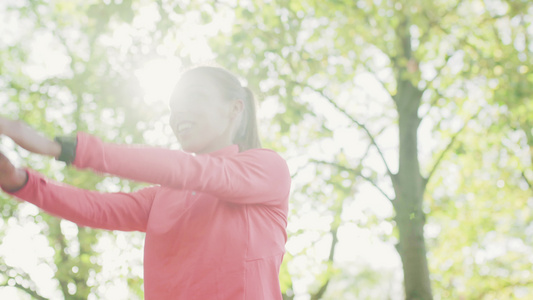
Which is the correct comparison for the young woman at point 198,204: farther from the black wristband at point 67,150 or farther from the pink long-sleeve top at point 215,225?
the black wristband at point 67,150

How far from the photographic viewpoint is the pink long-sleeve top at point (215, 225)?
1.82m

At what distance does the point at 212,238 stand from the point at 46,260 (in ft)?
36.7

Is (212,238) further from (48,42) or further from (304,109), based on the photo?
(48,42)

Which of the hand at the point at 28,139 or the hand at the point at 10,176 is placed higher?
the hand at the point at 28,139

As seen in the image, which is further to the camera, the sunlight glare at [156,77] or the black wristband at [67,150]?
the sunlight glare at [156,77]

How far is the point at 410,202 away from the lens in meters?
7.79

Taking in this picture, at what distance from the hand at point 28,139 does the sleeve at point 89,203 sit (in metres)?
0.50

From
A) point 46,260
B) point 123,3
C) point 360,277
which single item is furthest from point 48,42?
point 360,277

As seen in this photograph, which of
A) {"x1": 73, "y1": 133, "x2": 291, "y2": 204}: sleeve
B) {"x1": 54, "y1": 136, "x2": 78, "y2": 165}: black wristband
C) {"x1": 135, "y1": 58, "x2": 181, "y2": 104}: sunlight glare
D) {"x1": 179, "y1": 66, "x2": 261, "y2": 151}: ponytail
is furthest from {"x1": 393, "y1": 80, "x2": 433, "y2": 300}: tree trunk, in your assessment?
{"x1": 54, "y1": 136, "x2": 78, "y2": 165}: black wristband

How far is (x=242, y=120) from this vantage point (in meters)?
2.40

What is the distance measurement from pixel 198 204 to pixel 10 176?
1.98 ft

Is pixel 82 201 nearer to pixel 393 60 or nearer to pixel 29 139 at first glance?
pixel 29 139

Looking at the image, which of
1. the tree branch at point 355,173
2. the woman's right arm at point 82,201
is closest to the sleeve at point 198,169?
the woman's right arm at point 82,201

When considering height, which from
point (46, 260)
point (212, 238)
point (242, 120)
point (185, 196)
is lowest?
point (46, 260)
